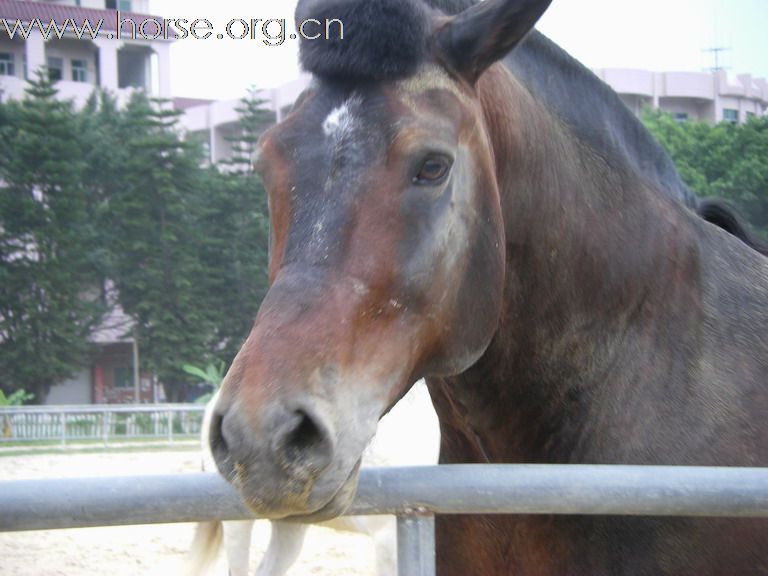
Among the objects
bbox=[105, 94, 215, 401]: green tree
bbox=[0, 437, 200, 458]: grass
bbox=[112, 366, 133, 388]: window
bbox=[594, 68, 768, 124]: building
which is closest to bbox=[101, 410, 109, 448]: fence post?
bbox=[0, 437, 200, 458]: grass

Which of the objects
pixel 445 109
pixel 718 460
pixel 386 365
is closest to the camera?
pixel 386 365

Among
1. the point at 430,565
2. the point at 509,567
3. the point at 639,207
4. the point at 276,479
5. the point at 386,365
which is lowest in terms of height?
the point at 509,567

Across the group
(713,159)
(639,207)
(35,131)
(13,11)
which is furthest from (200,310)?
(639,207)

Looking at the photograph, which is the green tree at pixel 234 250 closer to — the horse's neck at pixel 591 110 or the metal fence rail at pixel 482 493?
the horse's neck at pixel 591 110

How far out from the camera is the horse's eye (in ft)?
6.43

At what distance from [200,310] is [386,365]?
93.1 ft

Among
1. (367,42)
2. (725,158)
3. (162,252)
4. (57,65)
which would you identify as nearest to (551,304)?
(367,42)

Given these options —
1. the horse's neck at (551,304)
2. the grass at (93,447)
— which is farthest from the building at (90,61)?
the horse's neck at (551,304)

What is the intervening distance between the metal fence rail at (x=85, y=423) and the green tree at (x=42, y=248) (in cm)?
1103

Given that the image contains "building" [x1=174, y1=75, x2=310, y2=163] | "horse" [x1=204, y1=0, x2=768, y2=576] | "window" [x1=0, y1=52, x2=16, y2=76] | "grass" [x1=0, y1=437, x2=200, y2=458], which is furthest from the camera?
"building" [x1=174, y1=75, x2=310, y2=163]

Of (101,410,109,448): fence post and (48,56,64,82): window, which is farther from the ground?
(48,56,64,82): window

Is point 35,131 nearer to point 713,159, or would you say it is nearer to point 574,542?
point 713,159

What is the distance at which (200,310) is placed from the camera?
97.0 ft

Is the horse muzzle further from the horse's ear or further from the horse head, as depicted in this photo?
the horse's ear
